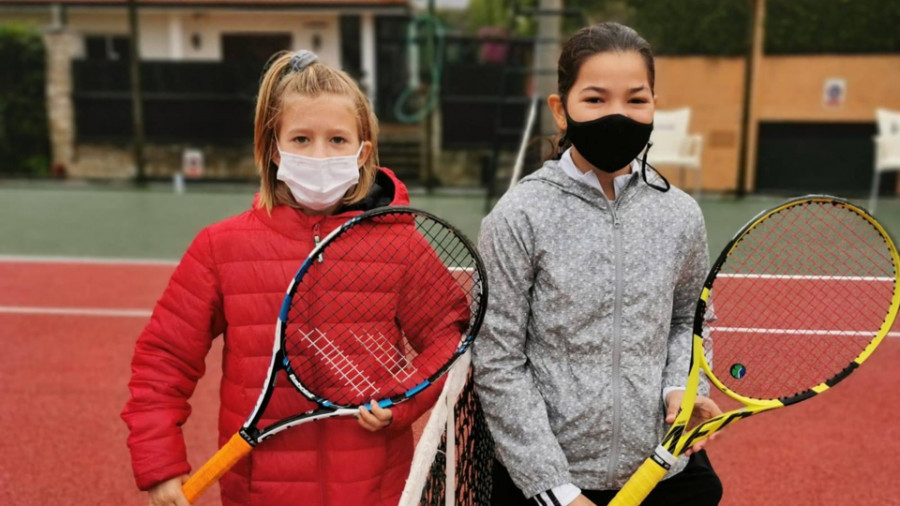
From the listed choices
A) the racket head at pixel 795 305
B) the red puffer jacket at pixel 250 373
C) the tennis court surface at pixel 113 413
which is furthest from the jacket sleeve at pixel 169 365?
the tennis court surface at pixel 113 413

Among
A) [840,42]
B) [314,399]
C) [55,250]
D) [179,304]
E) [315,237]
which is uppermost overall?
[840,42]

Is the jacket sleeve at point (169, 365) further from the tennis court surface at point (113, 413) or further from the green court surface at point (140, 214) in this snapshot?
the green court surface at point (140, 214)

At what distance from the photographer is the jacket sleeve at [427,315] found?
195 centimetres

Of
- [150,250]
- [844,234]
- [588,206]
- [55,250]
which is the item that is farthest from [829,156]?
[588,206]

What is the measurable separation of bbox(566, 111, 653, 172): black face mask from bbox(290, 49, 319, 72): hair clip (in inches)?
24.1

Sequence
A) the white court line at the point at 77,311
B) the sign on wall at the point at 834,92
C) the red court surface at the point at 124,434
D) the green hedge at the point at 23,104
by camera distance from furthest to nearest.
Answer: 1. the green hedge at the point at 23,104
2. the sign on wall at the point at 834,92
3. the white court line at the point at 77,311
4. the red court surface at the point at 124,434

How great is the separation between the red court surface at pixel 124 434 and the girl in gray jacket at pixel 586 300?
2.04 metres

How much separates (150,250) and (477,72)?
672cm

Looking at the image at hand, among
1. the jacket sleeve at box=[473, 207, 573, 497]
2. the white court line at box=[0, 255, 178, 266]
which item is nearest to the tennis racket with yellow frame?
the jacket sleeve at box=[473, 207, 573, 497]

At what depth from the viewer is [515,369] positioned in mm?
1896

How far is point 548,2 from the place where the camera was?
35.6 feet

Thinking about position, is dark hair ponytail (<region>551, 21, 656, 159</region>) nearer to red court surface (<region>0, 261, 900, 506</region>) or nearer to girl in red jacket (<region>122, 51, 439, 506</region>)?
girl in red jacket (<region>122, 51, 439, 506</region>)

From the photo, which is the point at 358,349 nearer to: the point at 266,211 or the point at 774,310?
the point at 266,211

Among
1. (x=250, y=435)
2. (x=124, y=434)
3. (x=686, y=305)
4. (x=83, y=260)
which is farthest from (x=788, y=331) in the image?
(x=83, y=260)
